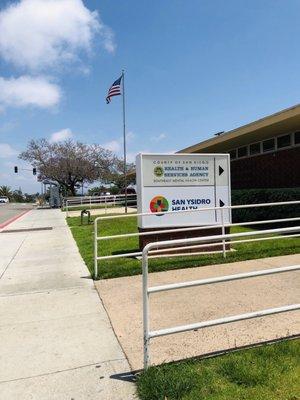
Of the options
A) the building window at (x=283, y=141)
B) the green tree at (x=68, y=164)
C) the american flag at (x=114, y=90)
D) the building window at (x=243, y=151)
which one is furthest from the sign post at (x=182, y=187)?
the green tree at (x=68, y=164)

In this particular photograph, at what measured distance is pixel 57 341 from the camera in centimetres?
490

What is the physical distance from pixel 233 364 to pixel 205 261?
4713mm

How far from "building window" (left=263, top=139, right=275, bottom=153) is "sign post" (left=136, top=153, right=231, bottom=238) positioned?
8557mm

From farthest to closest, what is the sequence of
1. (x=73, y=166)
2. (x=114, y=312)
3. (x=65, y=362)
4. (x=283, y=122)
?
(x=73, y=166) < (x=283, y=122) < (x=114, y=312) < (x=65, y=362)

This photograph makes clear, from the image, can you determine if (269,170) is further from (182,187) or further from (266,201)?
(182,187)

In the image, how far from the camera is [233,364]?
156 inches

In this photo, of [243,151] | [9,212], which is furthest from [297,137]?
[9,212]

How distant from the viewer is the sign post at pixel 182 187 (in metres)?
9.62

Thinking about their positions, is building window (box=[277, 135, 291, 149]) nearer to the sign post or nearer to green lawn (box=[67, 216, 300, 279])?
green lawn (box=[67, 216, 300, 279])

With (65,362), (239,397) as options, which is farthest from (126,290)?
(239,397)

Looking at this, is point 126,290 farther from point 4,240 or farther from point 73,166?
point 73,166

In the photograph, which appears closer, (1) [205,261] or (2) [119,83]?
(1) [205,261]

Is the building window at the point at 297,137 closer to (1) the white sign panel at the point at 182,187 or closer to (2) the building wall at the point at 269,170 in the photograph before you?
(2) the building wall at the point at 269,170

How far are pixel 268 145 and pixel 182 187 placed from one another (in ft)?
31.5
